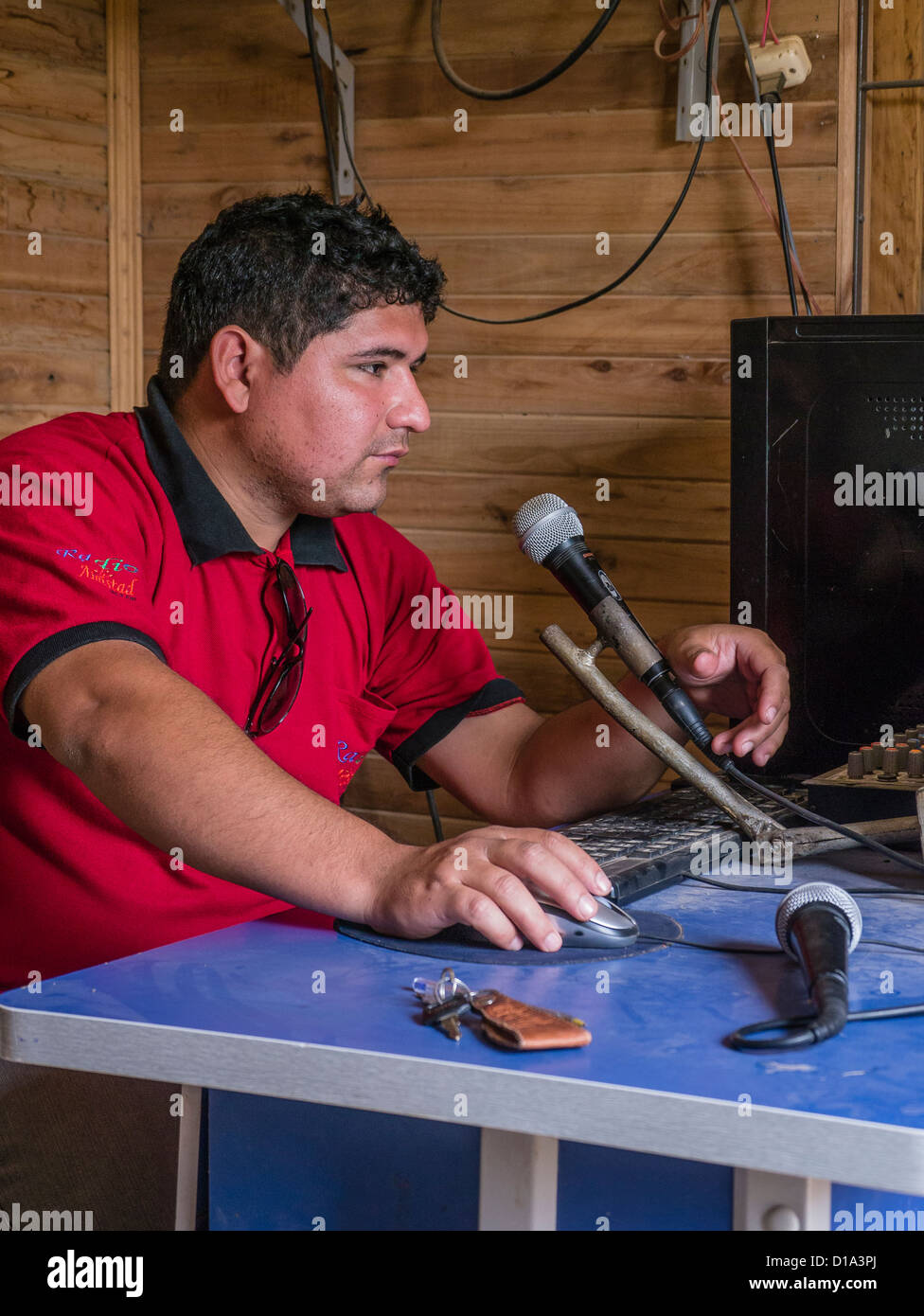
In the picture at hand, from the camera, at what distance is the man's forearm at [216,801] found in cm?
89

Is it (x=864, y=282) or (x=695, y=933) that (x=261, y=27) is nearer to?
(x=864, y=282)

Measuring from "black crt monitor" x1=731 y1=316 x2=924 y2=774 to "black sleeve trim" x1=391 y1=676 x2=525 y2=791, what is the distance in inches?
11.3

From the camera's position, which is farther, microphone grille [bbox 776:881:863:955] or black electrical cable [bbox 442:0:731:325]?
black electrical cable [bbox 442:0:731:325]

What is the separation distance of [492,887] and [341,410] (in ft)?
2.13

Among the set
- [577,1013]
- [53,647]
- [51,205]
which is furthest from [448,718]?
[51,205]

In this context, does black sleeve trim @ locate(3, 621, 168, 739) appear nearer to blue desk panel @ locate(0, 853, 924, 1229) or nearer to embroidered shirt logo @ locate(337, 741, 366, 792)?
blue desk panel @ locate(0, 853, 924, 1229)

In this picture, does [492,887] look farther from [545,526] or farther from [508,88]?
[508,88]

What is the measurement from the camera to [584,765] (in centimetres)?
137

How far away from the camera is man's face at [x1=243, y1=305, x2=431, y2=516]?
1329 mm

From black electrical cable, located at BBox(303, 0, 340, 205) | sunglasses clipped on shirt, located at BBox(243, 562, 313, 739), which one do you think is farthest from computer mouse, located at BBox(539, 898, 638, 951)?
black electrical cable, located at BBox(303, 0, 340, 205)

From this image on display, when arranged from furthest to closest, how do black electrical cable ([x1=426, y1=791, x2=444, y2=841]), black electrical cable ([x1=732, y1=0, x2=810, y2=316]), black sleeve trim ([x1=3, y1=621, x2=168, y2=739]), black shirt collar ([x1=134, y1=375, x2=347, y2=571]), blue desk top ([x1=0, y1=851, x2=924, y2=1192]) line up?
black electrical cable ([x1=426, y1=791, x2=444, y2=841]) → black electrical cable ([x1=732, y1=0, x2=810, y2=316]) → black shirt collar ([x1=134, y1=375, x2=347, y2=571]) → black sleeve trim ([x1=3, y1=621, x2=168, y2=739]) → blue desk top ([x1=0, y1=851, x2=924, y2=1192])

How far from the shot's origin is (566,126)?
2078mm

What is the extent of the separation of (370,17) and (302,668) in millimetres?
1314

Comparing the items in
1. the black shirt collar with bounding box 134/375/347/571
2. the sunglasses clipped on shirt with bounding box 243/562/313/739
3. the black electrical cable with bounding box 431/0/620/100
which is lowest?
the sunglasses clipped on shirt with bounding box 243/562/313/739
